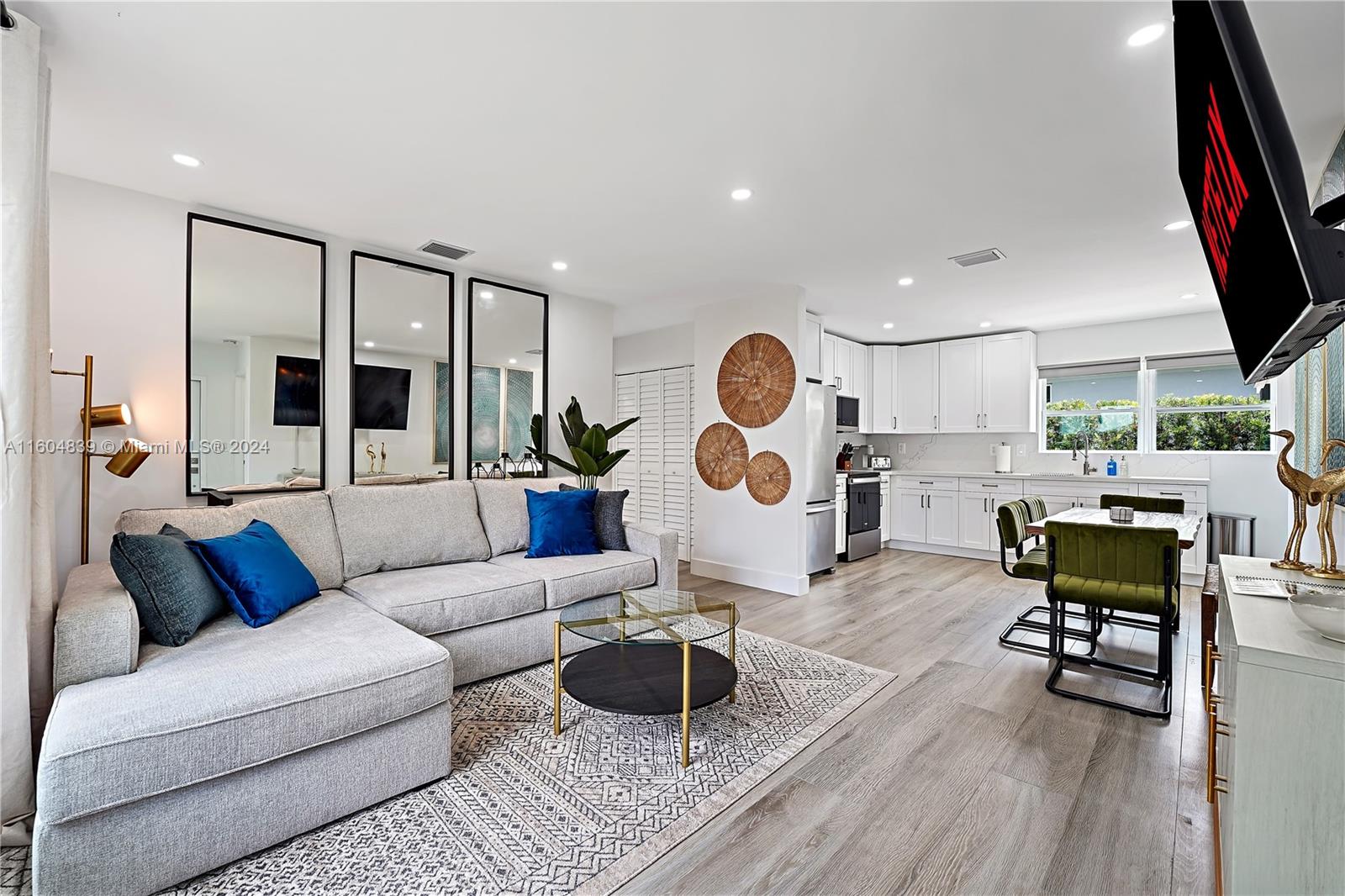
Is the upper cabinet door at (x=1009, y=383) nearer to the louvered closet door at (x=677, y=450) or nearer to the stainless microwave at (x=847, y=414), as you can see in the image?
the stainless microwave at (x=847, y=414)

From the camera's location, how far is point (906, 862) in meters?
1.75

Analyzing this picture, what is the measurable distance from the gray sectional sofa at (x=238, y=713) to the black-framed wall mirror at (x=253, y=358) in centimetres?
51

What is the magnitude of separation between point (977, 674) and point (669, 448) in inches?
145

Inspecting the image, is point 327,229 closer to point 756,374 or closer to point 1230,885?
point 756,374

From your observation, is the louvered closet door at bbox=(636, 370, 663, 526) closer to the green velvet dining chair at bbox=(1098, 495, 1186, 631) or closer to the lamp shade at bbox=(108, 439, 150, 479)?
the green velvet dining chair at bbox=(1098, 495, 1186, 631)

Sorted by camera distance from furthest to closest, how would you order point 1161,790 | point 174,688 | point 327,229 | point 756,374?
point 756,374
point 327,229
point 1161,790
point 174,688

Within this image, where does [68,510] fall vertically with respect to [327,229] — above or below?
below

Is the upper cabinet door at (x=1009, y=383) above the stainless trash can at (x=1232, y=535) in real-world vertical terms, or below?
above

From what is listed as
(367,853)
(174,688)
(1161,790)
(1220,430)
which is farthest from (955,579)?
(174,688)

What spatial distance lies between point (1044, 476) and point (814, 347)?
8.87ft

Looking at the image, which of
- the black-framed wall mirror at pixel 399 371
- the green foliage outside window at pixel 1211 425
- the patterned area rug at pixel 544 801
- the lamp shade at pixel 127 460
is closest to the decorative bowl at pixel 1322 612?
the patterned area rug at pixel 544 801

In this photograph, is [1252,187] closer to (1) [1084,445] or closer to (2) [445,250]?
(2) [445,250]

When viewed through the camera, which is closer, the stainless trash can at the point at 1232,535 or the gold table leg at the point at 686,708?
the gold table leg at the point at 686,708

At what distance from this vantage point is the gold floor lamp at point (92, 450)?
248cm
